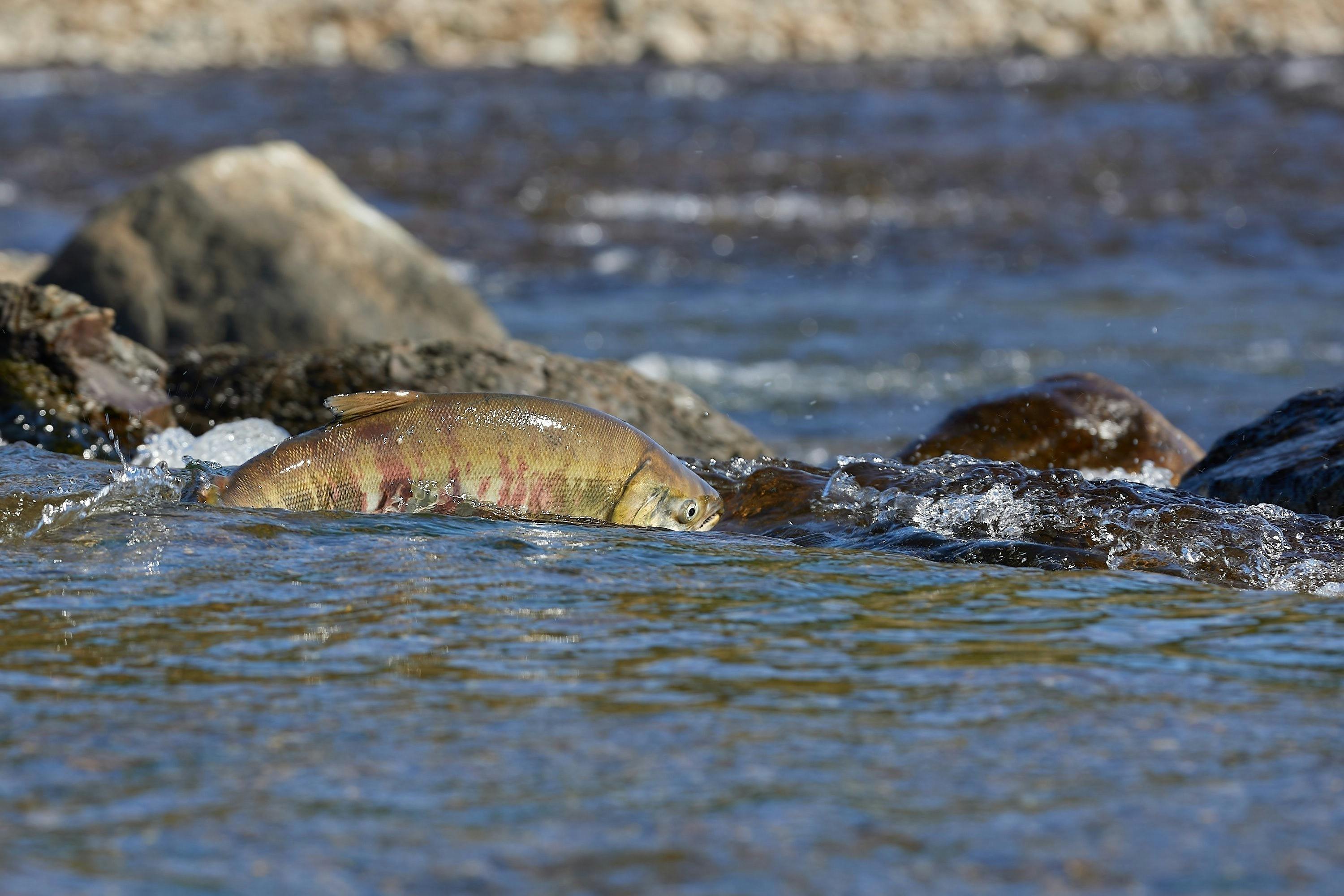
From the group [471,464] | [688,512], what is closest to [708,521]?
[688,512]

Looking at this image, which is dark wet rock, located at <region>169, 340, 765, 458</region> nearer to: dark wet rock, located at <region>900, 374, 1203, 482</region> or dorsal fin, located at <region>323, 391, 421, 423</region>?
dark wet rock, located at <region>900, 374, 1203, 482</region>

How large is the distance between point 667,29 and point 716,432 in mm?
36614

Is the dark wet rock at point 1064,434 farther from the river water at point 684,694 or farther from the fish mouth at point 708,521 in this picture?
the fish mouth at point 708,521

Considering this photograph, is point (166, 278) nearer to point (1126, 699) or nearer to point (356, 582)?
point (356, 582)

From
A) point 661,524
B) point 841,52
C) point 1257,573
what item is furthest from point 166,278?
point 841,52

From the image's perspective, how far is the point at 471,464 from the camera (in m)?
4.20

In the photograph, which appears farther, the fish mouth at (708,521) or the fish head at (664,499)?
the fish mouth at (708,521)

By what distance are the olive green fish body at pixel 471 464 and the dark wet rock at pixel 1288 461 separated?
6.63ft

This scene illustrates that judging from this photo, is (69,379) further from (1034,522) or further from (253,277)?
(1034,522)

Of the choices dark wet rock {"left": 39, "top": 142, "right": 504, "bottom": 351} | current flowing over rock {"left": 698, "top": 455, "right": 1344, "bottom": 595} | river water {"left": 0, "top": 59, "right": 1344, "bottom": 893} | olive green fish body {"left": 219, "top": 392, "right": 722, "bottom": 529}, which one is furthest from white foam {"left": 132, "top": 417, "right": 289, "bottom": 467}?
dark wet rock {"left": 39, "top": 142, "right": 504, "bottom": 351}

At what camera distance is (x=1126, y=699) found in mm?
2846

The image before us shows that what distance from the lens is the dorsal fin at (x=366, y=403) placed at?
4.07m

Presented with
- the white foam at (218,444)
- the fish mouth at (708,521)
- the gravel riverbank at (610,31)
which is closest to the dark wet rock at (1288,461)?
the fish mouth at (708,521)

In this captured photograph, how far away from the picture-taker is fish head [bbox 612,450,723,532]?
4332 mm
